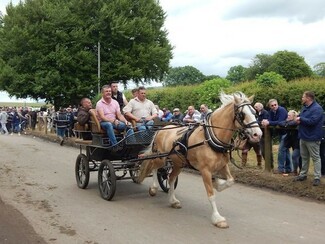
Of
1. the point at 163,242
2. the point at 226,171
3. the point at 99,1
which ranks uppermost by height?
the point at 99,1

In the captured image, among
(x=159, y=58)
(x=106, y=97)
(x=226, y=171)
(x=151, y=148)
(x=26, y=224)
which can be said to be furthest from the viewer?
(x=159, y=58)

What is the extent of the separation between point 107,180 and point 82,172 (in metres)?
1.36

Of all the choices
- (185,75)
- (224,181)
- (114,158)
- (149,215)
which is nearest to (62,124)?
(114,158)

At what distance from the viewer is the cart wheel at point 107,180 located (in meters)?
7.73

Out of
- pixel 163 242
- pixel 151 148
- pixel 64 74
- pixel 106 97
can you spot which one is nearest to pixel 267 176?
pixel 151 148

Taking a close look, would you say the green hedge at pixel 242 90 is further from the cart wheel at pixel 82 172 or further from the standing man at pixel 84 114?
the cart wheel at pixel 82 172

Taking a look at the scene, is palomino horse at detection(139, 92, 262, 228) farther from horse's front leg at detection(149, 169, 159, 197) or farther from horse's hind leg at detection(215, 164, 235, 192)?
horse's front leg at detection(149, 169, 159, 197)

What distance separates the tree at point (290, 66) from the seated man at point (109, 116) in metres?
44.6

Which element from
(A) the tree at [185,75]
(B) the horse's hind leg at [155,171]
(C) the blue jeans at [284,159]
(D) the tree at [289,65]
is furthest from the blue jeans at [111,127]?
(A) the tree at [185,75]

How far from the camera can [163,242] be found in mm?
5457

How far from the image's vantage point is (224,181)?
6.69m

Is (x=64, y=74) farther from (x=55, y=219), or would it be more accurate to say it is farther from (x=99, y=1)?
(x=55, y=219)

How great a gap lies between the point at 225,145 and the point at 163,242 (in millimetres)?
1849

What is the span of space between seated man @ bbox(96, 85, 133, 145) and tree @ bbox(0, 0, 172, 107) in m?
21.5
